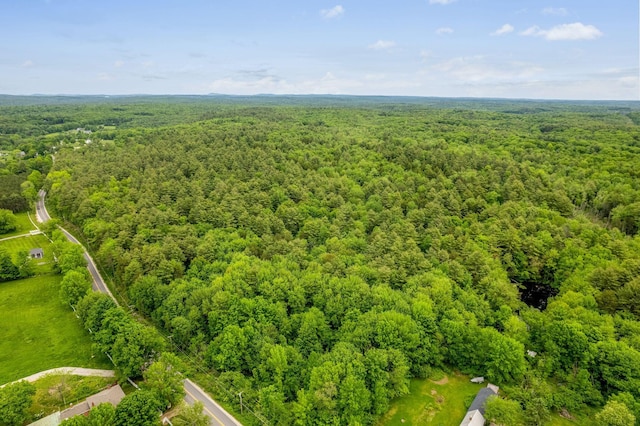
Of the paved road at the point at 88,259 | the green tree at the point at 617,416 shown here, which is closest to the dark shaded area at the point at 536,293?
the green tree at the point at 617,416

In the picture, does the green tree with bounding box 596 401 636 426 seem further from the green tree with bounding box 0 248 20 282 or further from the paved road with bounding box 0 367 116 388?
the green tree with bounding box 0 248 20 282

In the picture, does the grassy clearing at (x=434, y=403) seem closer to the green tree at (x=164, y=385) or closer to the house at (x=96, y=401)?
the green tree at (x=164, y=385)

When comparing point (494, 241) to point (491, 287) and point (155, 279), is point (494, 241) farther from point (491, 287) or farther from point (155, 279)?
point (155, 279)

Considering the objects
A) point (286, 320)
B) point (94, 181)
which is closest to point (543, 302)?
point (286, 320)

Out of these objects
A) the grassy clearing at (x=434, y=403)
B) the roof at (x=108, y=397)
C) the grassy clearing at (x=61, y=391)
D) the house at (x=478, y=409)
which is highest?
the house at (x=478, y=409)

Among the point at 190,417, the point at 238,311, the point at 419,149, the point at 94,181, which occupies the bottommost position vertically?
the point at 190,417

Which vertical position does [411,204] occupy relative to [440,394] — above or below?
above

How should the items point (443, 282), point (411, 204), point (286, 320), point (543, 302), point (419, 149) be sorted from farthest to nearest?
1. point (419, 149)
2. point (411, 204)
3. point (543, 302)
4. point (443, 282)
5. point (286, 320)
